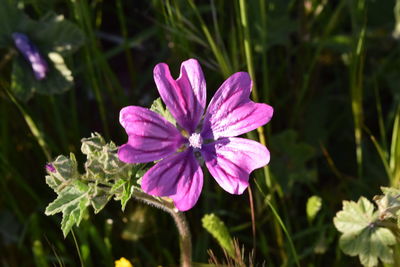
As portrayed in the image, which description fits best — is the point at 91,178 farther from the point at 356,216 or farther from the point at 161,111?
the point at 356,216

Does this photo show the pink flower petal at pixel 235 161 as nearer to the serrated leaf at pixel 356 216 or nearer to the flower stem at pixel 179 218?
the flower stem at pixel 179 218

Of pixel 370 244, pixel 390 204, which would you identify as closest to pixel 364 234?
pixel 370 244

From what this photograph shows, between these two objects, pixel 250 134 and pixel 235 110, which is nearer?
pixel 235 110

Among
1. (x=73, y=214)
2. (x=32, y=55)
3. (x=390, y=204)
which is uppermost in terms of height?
(x=32, y=55)

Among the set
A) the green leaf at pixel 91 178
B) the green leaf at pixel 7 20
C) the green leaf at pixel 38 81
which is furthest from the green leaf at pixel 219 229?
the green leaf at pixel 7 20

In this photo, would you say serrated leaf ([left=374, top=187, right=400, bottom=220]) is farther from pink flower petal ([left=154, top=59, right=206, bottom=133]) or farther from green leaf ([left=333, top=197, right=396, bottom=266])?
pink flower petal ([left=154, top=59, right=206, bottom=133])

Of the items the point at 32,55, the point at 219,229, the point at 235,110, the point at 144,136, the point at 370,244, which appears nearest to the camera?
the point at 144,136

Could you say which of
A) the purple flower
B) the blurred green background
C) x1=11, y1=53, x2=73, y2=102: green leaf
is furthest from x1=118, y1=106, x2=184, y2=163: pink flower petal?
x1=11, y1=53, x2=73, y2=102: green leaf
